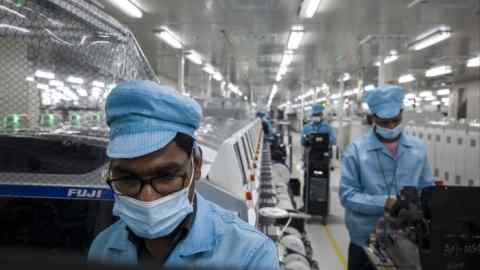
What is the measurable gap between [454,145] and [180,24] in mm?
5878

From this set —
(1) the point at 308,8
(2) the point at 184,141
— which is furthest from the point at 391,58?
(2) the point at 184,141

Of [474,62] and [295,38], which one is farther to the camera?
[474,62]

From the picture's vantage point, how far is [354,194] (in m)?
2.33

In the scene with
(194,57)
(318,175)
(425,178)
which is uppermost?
(194,57)

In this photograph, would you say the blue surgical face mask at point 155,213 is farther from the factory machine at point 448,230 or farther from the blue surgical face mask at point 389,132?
the blue surgical face mask at point 389,132

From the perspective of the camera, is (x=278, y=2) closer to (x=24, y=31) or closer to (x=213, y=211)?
(x=24, y=31)

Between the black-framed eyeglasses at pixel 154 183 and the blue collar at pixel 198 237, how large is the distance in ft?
0.31

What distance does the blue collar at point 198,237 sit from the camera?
95cm

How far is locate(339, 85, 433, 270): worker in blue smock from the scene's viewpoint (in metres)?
2.32

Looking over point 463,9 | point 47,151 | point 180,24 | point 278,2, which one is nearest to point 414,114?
point 463,9

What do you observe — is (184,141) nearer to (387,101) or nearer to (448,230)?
(448,230)

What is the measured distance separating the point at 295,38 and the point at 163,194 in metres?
9.01

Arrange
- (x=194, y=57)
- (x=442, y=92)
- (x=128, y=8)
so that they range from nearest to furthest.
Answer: (x=128, y=8), (x=194, y=57), (x=442, y=92)

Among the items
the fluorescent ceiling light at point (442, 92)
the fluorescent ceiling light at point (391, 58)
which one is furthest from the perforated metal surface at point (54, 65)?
the fluorescent ceiling light at point (442, 92)
